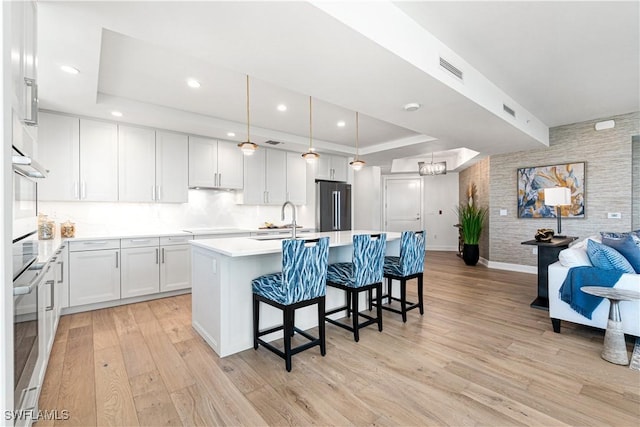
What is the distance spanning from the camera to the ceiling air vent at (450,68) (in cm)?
261

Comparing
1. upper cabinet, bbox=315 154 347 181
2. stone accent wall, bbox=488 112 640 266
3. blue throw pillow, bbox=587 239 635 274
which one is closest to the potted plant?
stone accent wall, bbox=488 112 640 266

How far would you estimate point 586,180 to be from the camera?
15.8 ft

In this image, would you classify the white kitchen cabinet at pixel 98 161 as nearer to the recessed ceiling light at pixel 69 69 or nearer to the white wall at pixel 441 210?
the recessed ceiling light at pixel 69 69

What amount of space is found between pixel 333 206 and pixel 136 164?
356 centimetres

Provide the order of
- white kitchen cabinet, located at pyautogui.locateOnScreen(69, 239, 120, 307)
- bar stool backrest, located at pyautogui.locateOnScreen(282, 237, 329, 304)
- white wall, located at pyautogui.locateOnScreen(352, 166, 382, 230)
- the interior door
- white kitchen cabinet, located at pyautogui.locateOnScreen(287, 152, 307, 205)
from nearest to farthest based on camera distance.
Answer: bar stool backrest, located at pyautogui.locateOnScreen(282, 237, 329, 304), white kitchen cabinet, located at pyautogui.locateOnScreen(69, 239, 120, 307), white kitchen cabinet, located at pyautogui.locateOnScreen(287, 152, 307, 205), white wall, located at pyautogui.locateOnScreen(352, 166, 382, 230), the interior door

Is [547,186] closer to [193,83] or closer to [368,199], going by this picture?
[368,199]

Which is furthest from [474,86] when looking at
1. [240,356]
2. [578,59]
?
[240,356]

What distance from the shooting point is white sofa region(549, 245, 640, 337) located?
2.47 metres

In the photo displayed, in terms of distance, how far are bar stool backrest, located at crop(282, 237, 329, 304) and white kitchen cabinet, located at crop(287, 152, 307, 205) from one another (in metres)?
3.42

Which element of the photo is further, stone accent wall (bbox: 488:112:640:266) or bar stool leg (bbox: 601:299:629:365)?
stone accent wall (bbox: 488:112:640:266)

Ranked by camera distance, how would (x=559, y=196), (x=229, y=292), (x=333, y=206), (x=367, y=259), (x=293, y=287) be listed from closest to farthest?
1. (x=293, y=287)
2. (x=229, y=292)
3. (x=367, y=259)
4. (x=559, y=196)
5. (x=333, y=206)

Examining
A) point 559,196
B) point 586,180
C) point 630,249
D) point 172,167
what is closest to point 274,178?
point 172,167

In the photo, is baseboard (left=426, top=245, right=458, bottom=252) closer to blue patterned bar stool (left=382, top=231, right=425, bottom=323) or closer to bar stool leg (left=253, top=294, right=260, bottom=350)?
blue patterned bar stool (left=382, top=231, right=425, bottom=323)

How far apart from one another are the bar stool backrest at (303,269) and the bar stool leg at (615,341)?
2285 millimetres
